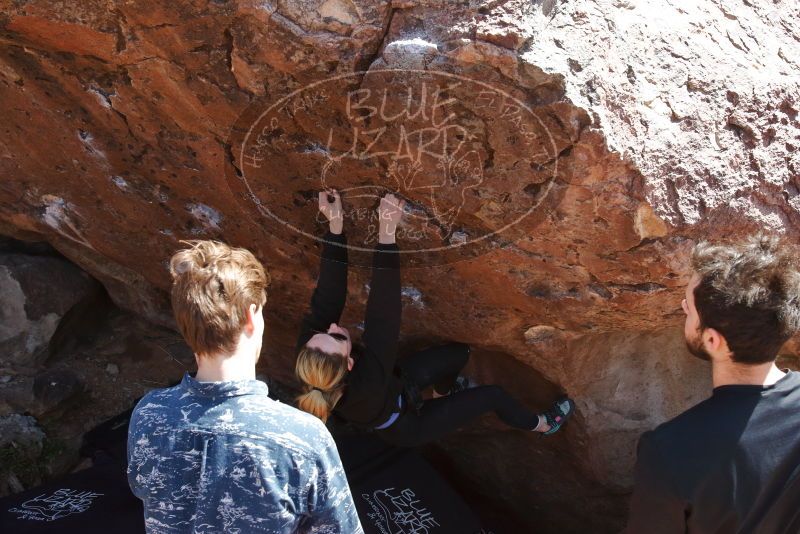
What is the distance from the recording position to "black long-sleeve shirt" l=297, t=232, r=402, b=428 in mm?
2260

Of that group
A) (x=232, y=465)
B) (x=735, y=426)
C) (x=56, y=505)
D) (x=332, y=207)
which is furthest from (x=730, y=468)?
(x=56, y=505)

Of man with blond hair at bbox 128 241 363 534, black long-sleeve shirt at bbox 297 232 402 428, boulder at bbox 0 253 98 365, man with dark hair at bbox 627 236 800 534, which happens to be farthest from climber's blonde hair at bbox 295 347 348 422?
boulder at bbox 0 253 98 365

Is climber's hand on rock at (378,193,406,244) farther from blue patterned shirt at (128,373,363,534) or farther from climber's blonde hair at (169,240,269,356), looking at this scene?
blue patterned shirt at (128,373,363,534)

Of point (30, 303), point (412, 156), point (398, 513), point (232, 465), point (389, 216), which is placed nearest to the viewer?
point (232, 465)

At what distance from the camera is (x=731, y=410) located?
4.98 feet

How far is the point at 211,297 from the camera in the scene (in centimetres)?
147

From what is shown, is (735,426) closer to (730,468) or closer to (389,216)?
(730,468)

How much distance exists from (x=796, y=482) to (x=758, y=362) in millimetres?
251

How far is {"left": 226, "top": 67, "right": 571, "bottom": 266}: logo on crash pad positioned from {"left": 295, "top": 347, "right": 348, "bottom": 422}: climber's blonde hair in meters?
0.40

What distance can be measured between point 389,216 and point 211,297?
822 mm

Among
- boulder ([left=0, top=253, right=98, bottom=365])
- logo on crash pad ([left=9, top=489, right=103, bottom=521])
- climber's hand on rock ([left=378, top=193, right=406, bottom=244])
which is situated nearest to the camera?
climber's hand on rock ([left=378, top=193, right=406, bottom=244])

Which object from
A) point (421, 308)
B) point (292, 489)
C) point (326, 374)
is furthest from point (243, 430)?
point (421, 308)

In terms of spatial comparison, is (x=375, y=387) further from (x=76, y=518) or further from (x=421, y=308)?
(x=76, y=518)

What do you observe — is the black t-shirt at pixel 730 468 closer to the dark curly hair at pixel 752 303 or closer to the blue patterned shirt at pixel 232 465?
the dark curly hair at pixel 752 303
